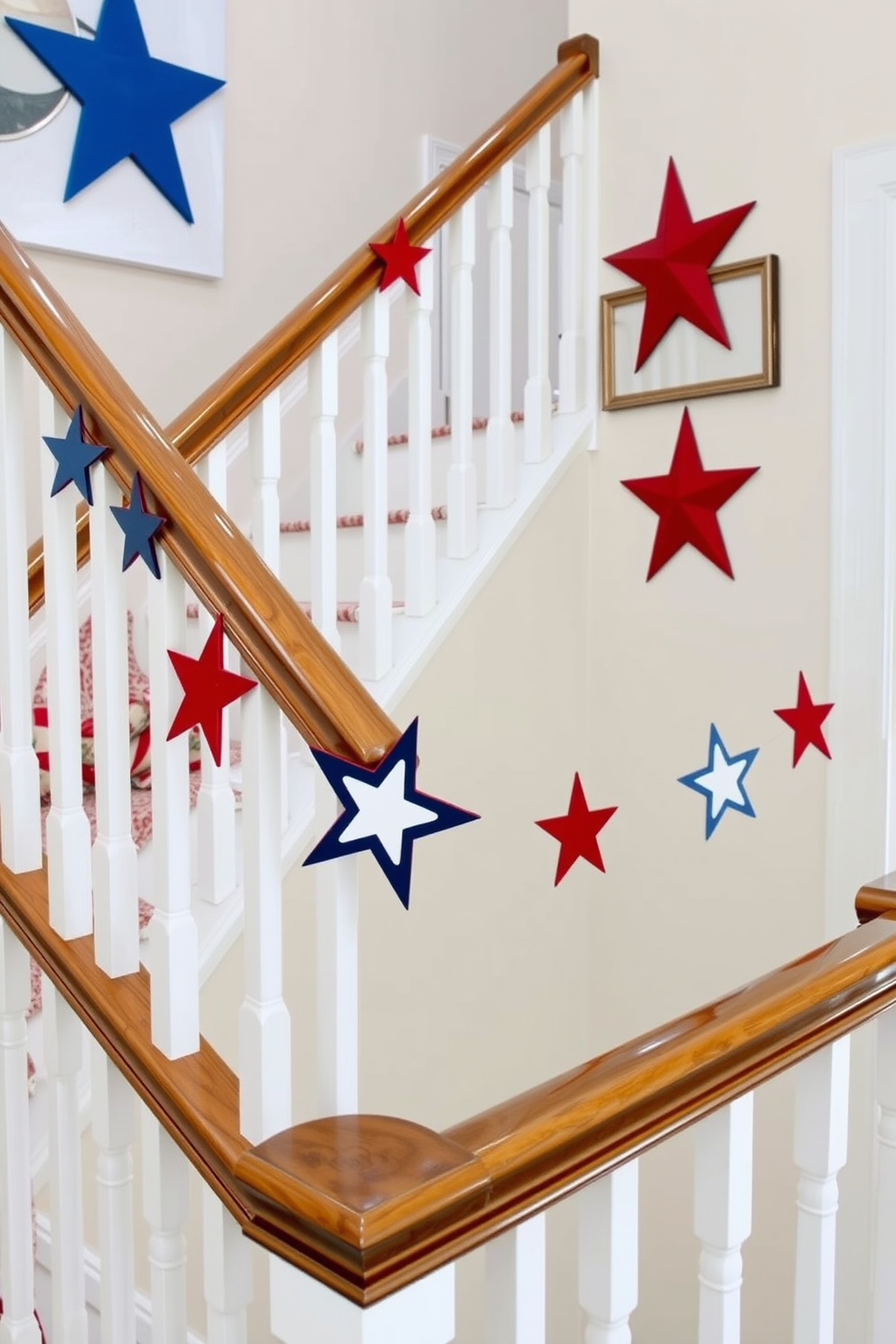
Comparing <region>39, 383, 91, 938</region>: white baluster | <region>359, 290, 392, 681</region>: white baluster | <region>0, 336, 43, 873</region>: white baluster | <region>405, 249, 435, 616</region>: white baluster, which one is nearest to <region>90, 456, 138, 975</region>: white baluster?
<region>39, 383, 91, 938</region>: white baluster

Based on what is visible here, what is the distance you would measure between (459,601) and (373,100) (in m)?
2.28

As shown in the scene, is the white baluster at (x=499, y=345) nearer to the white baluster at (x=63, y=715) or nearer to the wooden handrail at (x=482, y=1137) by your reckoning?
the white baluster at (x=63, y=715)

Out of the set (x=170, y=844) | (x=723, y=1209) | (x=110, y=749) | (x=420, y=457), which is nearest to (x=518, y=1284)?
(x=723, y=1209)

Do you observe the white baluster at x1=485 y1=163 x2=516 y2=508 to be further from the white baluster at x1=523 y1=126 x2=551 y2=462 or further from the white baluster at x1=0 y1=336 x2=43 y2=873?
the white baluster at x1=0 y1=336 x2=43 y2=873

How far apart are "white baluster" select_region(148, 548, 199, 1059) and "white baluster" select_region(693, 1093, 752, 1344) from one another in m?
0.51

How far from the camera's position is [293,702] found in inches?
37.0

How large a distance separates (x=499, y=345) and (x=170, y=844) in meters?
1.67

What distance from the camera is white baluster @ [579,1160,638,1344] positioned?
87 centimetres

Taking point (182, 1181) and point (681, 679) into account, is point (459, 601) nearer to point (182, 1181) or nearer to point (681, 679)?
point (681, 679)

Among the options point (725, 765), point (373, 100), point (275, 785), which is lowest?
point (725, 765)

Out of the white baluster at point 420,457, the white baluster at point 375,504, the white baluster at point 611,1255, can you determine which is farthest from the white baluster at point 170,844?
the white baluster at point 420,457

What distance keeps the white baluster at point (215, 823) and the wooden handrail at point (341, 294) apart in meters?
0.06

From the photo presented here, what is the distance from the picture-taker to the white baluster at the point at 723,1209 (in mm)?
946

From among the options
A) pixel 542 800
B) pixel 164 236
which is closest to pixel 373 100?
pixel 164 236
